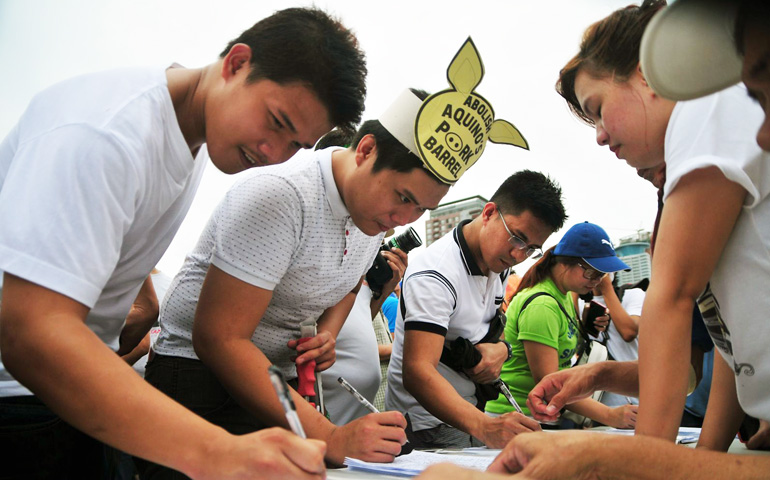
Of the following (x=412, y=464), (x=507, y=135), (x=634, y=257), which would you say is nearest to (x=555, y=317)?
(x=507, y=135)

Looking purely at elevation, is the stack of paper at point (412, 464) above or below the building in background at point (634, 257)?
above

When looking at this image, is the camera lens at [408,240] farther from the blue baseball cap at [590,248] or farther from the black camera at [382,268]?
the blue baseball cap at [590,248]

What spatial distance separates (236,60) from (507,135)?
3.03 ft

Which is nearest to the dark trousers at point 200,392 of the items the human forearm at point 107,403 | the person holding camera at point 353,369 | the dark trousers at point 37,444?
the dark trousers at point 37,444

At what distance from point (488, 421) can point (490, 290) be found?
2.29 feet

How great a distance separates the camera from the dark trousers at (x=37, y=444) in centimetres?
93

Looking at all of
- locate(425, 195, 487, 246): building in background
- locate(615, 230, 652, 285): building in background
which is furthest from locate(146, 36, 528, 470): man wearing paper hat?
locate(615, 230, 652, 285): building in background

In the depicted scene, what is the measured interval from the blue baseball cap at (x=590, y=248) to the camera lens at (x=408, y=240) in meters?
0.93

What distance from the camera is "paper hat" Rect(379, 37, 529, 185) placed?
1.39 m

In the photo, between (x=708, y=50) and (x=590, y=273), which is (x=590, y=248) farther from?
(x=708, y=50)

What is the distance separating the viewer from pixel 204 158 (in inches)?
50.4

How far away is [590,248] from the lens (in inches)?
113

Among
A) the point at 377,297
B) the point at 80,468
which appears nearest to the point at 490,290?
the point at 377,297

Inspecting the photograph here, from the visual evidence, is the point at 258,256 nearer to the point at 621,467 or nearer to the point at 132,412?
the point at 132,412
